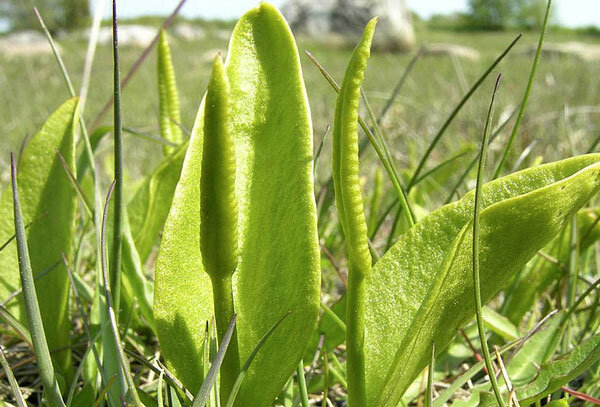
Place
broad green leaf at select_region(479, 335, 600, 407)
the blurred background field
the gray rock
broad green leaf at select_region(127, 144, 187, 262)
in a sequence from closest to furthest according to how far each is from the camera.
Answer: broad green leaf at select_region(479, 335, 600, 407)
broad green leaf at select_region(127, 144, 187, 262)
the blurred background field
the gray rock

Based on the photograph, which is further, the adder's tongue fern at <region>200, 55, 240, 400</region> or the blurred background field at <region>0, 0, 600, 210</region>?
the blurred background field at <region>0, 0, 600, 210</region>

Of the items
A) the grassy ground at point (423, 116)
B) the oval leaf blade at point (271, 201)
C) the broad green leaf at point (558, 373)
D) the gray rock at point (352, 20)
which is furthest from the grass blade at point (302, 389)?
the gray rock at point (352, 20)

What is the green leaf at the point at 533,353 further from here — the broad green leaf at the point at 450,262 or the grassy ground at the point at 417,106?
the grassy ground at the point at 417,106

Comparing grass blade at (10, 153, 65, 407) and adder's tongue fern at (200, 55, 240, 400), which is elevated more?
adder's tongue fern at (200, 55, 240, 400)

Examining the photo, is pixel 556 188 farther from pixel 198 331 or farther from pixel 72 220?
pixel 72 220

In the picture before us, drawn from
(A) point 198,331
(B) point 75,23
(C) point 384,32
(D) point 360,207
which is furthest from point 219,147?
(B) point 75,23

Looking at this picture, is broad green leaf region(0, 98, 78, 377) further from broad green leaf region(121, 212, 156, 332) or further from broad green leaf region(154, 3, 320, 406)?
broad green leaf region(154, 3, 320, 406)

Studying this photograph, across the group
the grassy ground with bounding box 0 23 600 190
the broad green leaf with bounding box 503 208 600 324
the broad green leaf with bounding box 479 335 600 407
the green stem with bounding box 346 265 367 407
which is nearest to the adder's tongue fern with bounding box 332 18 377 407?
the green stem with bounding box 346 265 367 407
